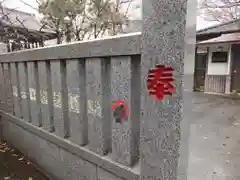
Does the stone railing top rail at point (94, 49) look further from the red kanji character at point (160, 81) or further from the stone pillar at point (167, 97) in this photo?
the red kanji character at point (160, 81)

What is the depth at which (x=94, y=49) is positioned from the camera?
1775mm

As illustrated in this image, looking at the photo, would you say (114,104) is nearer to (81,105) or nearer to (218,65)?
(81,105)

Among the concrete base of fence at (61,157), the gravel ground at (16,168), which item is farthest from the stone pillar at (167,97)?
the gravel ground at (16,168)

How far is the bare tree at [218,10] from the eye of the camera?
9383 millimetres

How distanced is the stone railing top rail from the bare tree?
31.6 feet

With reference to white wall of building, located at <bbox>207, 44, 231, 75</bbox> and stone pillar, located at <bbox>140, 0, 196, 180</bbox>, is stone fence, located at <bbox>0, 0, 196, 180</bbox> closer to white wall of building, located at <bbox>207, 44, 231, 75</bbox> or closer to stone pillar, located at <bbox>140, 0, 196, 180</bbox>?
stone pillar, located at <bbox>140, 0, 196, 180</bbox>

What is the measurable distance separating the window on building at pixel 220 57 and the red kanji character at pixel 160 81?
40.3 feet

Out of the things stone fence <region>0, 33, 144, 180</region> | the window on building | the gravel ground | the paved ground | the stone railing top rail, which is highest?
the window on building

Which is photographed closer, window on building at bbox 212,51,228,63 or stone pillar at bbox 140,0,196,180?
stone pillar at bbox 140,0,196,180

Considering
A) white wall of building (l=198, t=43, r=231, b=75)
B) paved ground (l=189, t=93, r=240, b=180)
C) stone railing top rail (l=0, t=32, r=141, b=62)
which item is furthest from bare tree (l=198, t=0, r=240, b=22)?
stone railing top rail (l=0, t=32, r=141, b=62)

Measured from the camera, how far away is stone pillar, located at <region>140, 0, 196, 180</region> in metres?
1.16

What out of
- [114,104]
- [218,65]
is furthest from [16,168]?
[218,65]

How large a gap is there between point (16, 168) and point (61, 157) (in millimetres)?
1230

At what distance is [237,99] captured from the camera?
10117mm
